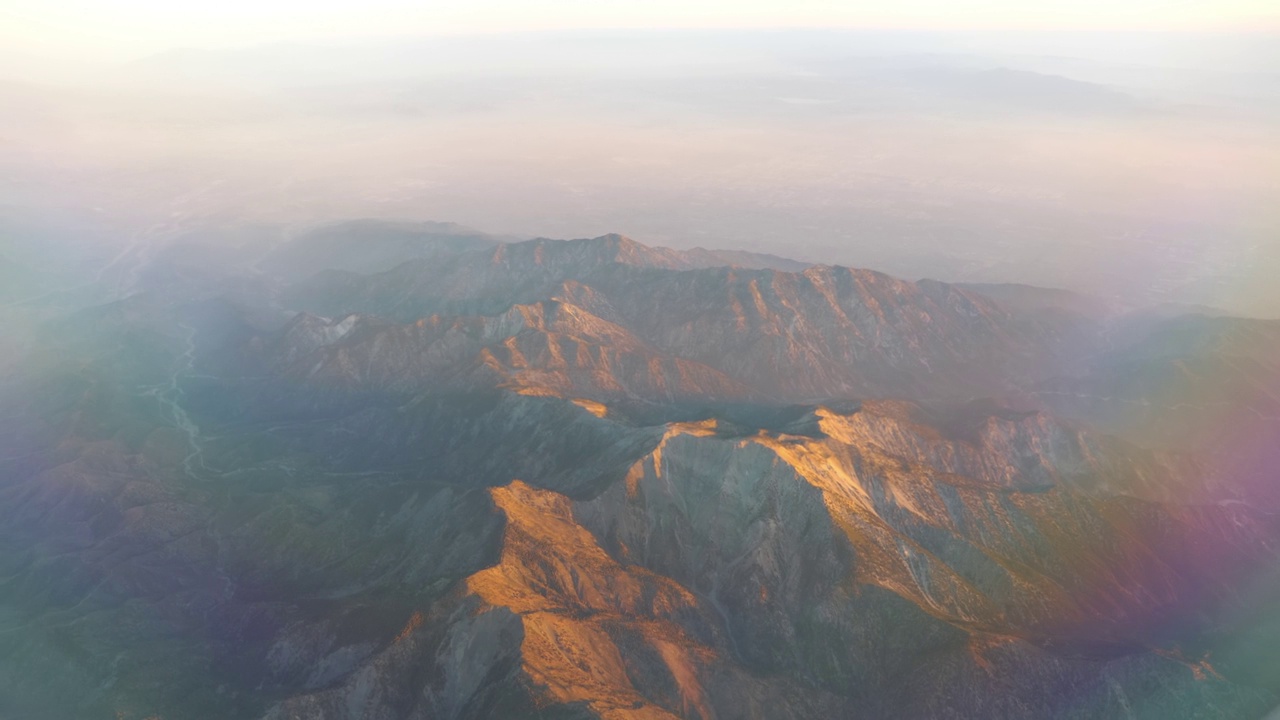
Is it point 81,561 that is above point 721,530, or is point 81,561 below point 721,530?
below

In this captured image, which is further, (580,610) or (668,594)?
(668,594)

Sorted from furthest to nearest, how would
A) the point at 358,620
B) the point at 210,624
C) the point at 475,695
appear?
1. the point at 210,624
2. the point at 358,620
3. the point at 475,695

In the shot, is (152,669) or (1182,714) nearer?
(1182,714)

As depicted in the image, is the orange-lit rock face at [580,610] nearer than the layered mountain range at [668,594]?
Yes

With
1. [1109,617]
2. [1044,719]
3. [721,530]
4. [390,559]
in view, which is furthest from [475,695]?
[1109,617]

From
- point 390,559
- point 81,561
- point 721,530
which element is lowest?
point 81,561

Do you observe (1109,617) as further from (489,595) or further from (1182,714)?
(489,595)

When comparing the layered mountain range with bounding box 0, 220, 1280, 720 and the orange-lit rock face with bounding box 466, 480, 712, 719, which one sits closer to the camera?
the orange-lit rock face with bounding box 466, 480, 712, 719

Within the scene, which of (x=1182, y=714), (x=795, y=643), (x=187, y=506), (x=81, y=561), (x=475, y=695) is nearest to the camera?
(x=475, y=695)

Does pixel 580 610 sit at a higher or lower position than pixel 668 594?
higher
